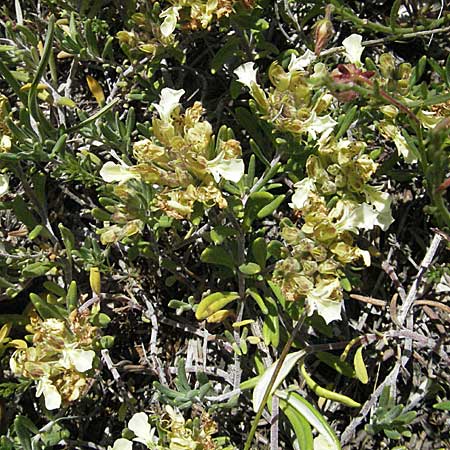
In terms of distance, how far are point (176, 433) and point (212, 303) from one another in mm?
516

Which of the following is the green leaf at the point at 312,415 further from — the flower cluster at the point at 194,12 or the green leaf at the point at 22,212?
the flower cluster at the point at 194,12

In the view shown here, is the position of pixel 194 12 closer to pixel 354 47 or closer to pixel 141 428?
pixel 354 47

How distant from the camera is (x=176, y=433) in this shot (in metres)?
2.40

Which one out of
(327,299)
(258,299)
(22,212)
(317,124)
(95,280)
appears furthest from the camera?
(22,212)

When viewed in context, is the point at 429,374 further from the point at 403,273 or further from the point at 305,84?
the point at 305,84

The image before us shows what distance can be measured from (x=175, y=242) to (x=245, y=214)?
411 mm

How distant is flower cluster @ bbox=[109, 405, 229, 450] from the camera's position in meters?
2.37

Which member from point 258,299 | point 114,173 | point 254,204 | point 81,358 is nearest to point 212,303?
point 258,299

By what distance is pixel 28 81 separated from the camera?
2928 millimetres

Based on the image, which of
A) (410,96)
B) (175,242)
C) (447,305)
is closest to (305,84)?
(410,96)

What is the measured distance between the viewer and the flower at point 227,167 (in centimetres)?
227

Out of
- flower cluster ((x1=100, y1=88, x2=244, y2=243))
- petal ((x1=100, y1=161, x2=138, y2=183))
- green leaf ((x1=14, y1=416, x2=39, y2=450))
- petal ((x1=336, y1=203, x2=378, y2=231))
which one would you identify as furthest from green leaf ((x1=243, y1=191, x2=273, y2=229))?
green leaf ((x1=14, y1=416, x2=39, y2=450))

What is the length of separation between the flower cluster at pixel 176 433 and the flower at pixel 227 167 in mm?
900

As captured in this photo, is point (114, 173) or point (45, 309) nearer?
point (114, 173)
